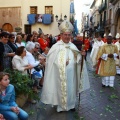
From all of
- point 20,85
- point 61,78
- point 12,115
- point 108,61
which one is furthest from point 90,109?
point 108,61

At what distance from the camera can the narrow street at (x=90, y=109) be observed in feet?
15.0

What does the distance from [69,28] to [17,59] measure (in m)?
1.45

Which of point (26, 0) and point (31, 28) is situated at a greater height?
point (26, 0)

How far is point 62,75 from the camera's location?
4.56 meters

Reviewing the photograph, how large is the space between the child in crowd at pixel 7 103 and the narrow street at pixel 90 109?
0.92 metres

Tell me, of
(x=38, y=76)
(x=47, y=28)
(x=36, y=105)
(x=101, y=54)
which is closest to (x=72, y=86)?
(x=36, y=105)

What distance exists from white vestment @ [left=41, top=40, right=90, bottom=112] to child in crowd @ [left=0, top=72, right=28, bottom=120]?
109 cm

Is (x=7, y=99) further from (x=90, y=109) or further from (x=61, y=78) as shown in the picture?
(x=90, y=109)

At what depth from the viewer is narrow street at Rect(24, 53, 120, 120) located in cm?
457

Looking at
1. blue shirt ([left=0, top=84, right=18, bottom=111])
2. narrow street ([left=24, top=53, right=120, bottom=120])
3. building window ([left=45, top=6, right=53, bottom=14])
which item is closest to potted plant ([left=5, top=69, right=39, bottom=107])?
narrow street ([left=24, top=53, right=120, bottom=120])

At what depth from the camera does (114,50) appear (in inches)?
278

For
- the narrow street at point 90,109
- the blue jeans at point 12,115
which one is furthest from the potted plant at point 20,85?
the blue jeans at point 12,115

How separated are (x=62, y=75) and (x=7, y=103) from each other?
1.36 meters

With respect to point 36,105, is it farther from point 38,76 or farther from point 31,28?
point 31,28
